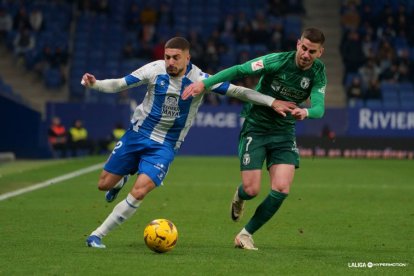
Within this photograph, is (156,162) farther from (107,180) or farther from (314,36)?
(314,36)

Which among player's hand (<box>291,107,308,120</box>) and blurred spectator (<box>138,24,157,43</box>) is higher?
player's hand (<box>291,107,308,120</box>)

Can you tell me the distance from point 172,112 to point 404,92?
24366mm

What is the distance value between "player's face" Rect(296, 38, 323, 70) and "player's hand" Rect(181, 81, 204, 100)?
107 centimetres

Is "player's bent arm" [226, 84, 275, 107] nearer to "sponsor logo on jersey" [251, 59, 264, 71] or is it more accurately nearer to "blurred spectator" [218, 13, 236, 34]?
"sponsor logo on jersey" [251, 59, 264, 71]

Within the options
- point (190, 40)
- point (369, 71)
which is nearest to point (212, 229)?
point (369, 71)

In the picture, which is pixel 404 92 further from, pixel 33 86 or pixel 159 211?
pixel 159 211

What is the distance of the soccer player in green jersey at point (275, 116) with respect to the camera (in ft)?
32.5

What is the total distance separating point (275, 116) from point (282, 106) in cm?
53

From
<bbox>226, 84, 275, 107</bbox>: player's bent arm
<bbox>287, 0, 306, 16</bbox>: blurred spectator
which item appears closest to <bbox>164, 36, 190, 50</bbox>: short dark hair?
<bbox>226, 84, 275, 107</bbox>: player's bent arm

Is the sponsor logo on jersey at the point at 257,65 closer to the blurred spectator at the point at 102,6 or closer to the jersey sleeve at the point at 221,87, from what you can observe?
the jersey sleeve at the point at 221,87

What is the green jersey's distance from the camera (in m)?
9.92

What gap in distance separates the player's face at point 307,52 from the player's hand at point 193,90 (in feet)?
3.50

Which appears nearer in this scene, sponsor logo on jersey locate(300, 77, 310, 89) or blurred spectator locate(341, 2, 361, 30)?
sponsor logo on jersey locate(300, 77, 310, 89)

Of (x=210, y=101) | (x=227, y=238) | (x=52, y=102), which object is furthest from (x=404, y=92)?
(x=227, y=238)
